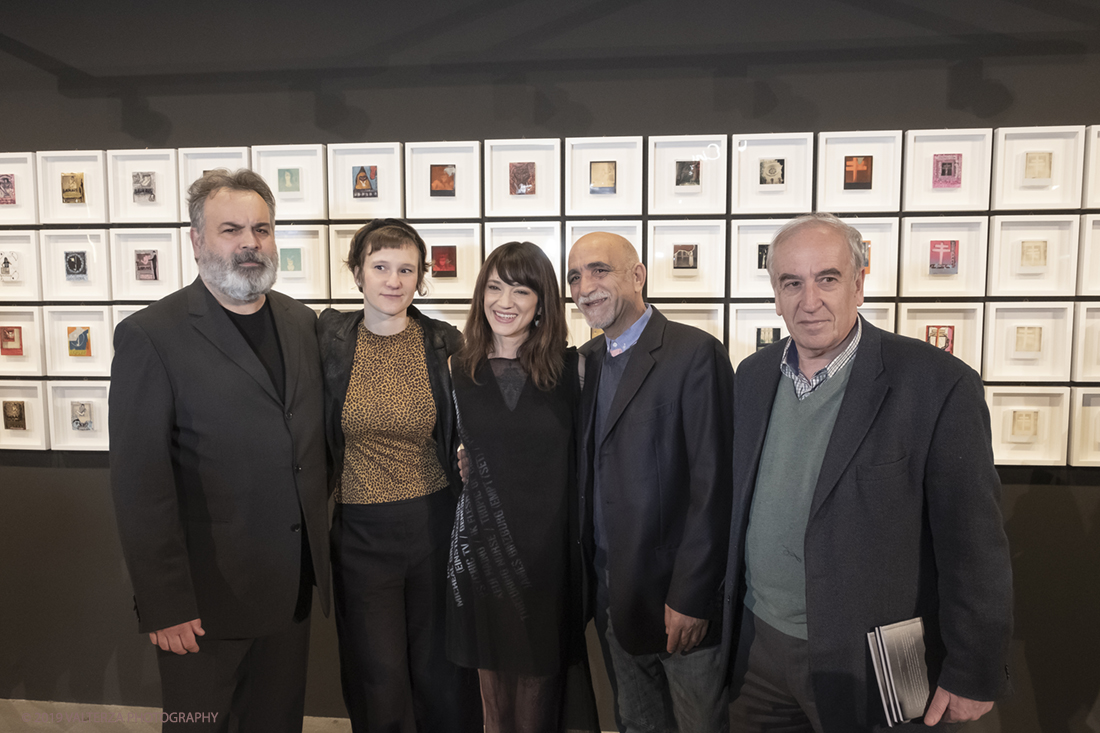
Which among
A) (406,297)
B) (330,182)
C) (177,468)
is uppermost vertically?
(330,182)

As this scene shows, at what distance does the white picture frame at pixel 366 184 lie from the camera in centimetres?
289

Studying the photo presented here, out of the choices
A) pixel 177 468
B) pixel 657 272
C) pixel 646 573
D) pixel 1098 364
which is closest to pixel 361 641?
pixel 177 468

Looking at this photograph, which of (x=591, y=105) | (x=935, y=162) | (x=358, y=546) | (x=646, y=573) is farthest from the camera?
(x=591, y=105)

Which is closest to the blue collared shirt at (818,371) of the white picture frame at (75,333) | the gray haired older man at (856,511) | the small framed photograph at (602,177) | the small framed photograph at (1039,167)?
the gray haired older man at (856,511)

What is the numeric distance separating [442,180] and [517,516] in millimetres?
1697

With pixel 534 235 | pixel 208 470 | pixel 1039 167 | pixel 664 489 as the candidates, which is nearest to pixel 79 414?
pixel 208 470

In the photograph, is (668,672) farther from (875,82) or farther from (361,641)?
(875,82)

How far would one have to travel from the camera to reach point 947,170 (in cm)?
265

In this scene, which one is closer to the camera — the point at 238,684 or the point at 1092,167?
the point at 238,684

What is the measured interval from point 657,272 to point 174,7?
8.97 feet

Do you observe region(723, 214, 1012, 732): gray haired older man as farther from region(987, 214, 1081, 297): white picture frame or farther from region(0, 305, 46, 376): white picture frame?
region(0, 305, 46, 376): white picture frame

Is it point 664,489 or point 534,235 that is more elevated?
point 534,235

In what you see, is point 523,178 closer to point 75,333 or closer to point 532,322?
point 532,322

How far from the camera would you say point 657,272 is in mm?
2824
